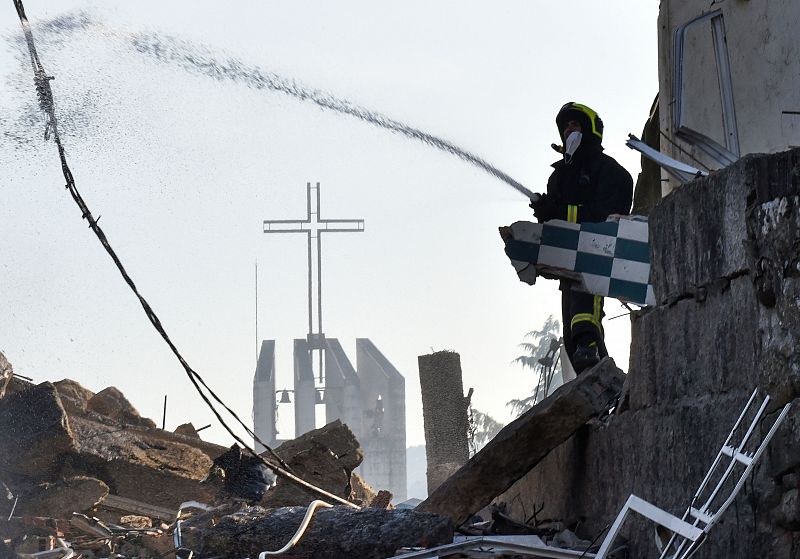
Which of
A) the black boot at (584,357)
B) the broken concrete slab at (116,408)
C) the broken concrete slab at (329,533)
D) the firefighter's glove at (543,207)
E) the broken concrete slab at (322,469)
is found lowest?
the broken concrete slab at (329,533)

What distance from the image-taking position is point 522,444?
695 centimetres

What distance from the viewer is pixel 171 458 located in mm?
12234

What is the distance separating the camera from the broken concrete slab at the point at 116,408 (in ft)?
45.6

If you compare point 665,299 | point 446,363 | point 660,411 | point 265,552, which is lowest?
point 265,552

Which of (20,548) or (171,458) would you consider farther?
(171,458)

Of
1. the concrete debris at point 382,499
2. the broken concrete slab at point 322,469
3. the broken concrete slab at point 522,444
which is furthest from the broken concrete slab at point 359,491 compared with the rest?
the broken concrete slab at point 522,444

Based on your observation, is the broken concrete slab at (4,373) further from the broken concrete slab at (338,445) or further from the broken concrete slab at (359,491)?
the broken concrete slab at (359,491)

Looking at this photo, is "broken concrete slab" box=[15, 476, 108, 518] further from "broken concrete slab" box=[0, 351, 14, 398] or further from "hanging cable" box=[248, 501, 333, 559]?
"hanging cable" box=[248, 501, 333, 559]

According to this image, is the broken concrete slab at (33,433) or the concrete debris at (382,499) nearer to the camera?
the concrete debris at (382,499)

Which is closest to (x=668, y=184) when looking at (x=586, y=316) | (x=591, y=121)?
(x=591, y=121)

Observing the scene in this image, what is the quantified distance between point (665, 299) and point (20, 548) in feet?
16.0

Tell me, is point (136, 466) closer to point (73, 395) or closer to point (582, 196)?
point (73, 395)

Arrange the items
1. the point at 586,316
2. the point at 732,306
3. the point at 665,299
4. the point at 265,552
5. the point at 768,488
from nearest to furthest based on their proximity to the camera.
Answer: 1. the point at 768,488
2. the point at 732,306
3. the point at 665,299
4. the point at 265,552
5. the point at 586,316

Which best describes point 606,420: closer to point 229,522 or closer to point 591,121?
point 229,522
